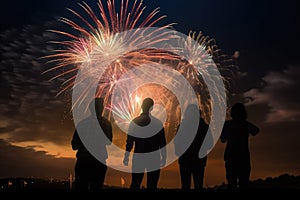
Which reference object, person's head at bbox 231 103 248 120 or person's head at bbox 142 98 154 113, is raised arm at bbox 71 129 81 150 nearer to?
person's head at bbox 142 98 154 113

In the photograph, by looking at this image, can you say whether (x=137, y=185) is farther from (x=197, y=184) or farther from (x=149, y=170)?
(x=197, y=184)

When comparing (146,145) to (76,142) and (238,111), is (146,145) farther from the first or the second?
(238,111)

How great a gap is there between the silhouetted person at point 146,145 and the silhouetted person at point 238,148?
1789 millimetres

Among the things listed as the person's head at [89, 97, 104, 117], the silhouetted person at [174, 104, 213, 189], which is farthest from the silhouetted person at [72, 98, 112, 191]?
the silhouetted person at [174, 104, 213, 189]

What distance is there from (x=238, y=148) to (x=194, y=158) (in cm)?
Result: 197

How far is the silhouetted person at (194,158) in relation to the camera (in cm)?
1281

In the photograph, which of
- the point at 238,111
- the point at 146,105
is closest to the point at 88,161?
the point at 146,105

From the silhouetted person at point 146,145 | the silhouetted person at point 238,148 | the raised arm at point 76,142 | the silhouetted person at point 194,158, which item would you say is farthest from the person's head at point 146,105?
the silhouetted person at point 238,148

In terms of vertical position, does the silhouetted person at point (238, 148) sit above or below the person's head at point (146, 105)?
below

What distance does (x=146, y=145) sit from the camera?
12.0 metres

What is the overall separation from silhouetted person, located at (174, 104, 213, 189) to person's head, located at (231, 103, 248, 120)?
72.1 inches

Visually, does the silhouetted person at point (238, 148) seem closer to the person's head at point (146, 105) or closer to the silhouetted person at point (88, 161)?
the person's head at point (146, 105)

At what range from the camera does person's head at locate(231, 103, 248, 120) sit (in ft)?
36.5

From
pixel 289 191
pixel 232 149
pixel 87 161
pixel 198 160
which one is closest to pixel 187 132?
pixel 198 160
